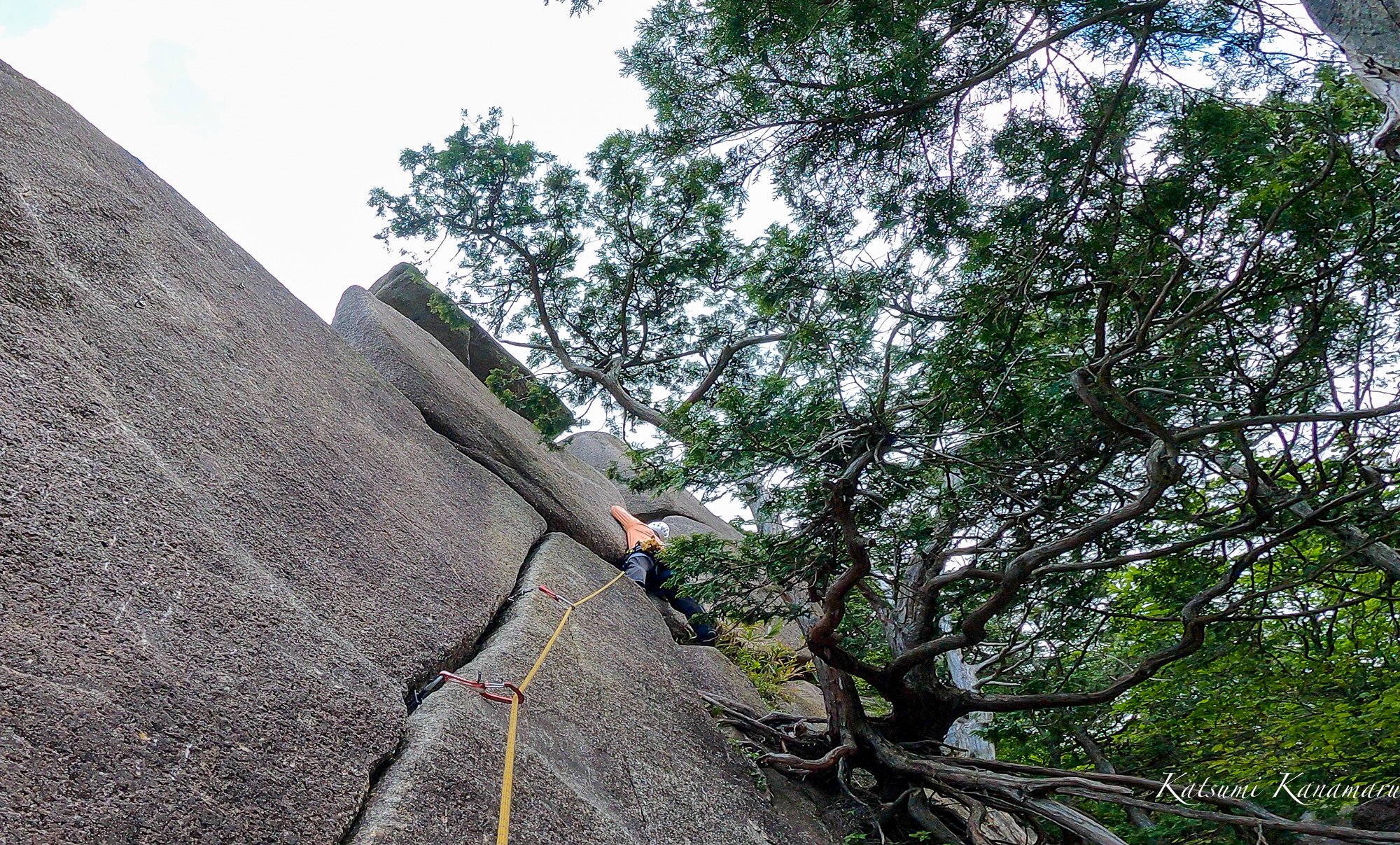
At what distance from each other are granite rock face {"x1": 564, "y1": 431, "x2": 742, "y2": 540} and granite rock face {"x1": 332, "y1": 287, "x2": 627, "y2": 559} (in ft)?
3.83

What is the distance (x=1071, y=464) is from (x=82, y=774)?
4.86 meters

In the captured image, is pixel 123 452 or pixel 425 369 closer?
pixel 123 452

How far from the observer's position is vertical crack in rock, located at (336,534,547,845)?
2438 millimetres

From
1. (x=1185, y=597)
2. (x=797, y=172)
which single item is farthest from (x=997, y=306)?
(x=1185, y=597)

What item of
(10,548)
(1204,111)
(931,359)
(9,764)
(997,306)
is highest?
(1204,111)

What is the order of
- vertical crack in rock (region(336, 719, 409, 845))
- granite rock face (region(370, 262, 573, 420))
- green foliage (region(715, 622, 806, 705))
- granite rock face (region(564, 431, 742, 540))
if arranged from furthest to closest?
granite rock face (region(564, 431, 742, 540))
granite rock face (region(370, 262, 573, 420))
green foliage (region(715, 622, 806, 705))
vertical crack in rock (region(336, 719, 409, 845))

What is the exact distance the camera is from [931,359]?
4590 mm

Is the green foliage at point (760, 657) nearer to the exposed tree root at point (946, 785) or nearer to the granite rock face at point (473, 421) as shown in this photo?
the exposed tree root at point (946, 785)

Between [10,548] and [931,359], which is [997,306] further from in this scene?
[10,548]

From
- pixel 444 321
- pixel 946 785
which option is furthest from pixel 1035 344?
pixel 444 321

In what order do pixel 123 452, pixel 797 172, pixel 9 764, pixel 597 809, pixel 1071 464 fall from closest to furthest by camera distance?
pixel 9 764, pixel 123 452, pixel 597 809, pixel 1071 464, pixel 797 172

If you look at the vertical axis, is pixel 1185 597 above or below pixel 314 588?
above

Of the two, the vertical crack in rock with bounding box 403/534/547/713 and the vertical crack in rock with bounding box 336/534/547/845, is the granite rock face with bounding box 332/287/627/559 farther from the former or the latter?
the vertical crack in rock with bounding box 403/534/547/713

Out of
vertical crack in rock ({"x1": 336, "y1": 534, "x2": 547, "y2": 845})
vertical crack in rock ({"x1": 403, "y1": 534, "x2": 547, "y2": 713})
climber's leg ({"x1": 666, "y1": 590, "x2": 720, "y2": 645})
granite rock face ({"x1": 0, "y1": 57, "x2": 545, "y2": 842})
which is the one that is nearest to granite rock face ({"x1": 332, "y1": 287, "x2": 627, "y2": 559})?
climber's leg ({"x1": 666, "y1": 590, "x2": 720, "y2": 645})
